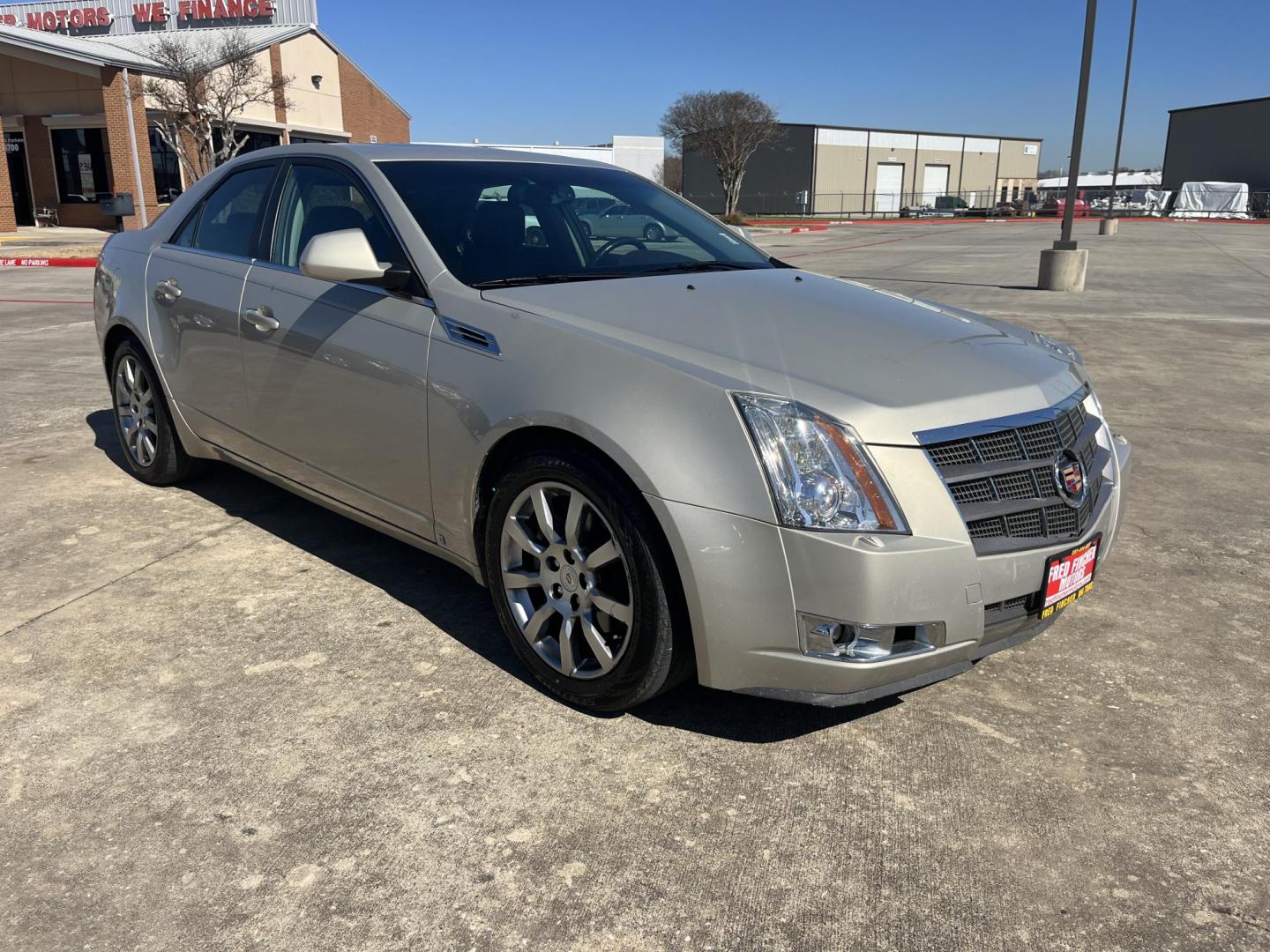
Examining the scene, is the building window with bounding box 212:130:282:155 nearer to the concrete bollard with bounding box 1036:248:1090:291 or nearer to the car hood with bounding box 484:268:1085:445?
the concrete bollard with bounding box 1036:248:1090:291

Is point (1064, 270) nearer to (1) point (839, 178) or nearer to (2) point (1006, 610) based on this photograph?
(2) point (1006, 610)

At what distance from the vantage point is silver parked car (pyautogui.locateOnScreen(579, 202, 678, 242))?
157 inches

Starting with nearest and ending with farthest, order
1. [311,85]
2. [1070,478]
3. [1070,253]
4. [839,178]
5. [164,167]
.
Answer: [1070,478] → [1070,253] → [164,167] → [311,85] → [839,178]

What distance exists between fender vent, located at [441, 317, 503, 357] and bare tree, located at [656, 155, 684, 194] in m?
72.5

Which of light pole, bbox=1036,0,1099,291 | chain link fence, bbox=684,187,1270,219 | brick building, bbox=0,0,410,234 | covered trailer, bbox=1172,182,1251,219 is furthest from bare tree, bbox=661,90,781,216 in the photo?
light pole, bbox=1036,0,1099,291

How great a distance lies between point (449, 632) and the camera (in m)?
3.59

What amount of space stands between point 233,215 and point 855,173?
3129 inches

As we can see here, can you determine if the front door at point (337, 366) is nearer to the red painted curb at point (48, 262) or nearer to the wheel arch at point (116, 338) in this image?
the wheel arch at point (116, 338)

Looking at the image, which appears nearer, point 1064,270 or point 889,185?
point 1064,270

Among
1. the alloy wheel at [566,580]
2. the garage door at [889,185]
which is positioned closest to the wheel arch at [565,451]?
the alloy wheel at [566,580]

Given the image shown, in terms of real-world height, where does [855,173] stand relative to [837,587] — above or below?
above

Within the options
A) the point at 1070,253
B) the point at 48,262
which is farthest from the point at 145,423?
the point at 48,262

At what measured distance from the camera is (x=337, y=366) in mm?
3574

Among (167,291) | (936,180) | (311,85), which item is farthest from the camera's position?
(936,180)
